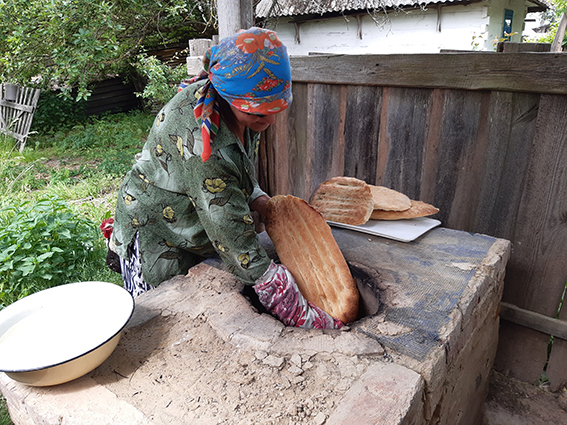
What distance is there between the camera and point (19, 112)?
27.2 feet

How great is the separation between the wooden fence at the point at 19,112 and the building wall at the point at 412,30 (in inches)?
211

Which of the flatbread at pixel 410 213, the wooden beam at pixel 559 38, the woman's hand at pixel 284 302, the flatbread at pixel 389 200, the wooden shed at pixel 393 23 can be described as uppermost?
the wooden shed at pixel 393 23

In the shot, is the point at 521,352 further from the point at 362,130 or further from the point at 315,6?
the point at 315,6

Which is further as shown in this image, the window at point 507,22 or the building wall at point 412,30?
the window at point 507,22

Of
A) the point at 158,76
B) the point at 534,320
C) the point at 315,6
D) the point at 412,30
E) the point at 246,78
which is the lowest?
the point at 534,320

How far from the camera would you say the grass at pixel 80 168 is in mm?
4136

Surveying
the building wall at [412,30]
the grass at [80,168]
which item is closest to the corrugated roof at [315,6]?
the building wall at [412,30]

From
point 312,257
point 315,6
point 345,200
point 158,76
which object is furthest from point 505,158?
point 315,6

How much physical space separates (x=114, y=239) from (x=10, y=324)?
721mm

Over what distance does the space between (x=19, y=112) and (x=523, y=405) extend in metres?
9.60

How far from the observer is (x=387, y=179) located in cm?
261

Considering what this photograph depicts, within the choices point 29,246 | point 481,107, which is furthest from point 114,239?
point 481,107

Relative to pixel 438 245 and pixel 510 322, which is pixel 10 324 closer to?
pixel 438 245

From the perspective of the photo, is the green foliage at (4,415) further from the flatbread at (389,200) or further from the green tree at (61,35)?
the green tree at (61,35)
